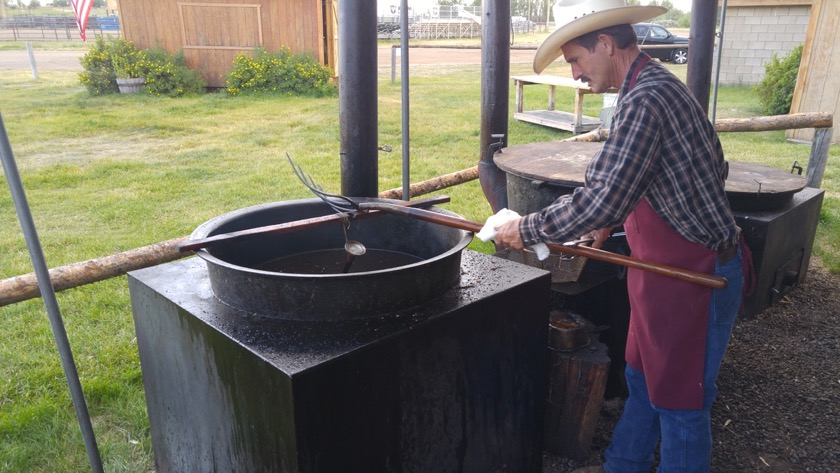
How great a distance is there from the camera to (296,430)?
1782 millimetres

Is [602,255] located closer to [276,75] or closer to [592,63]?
[592,63]

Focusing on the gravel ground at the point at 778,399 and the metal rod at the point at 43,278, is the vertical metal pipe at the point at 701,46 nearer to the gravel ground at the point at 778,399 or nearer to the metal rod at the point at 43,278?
the gravel ground at the point at 778,399

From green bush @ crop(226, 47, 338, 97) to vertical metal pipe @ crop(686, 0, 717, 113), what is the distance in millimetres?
10200

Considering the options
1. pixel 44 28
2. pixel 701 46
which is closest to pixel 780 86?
pixel 701 46

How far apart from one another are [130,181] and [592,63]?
23.1ft

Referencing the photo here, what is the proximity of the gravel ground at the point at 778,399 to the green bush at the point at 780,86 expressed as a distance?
27.3 ft

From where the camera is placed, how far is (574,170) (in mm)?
3514

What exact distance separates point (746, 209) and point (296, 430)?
338 centimetres

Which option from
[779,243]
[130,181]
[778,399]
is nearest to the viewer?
[778,399]

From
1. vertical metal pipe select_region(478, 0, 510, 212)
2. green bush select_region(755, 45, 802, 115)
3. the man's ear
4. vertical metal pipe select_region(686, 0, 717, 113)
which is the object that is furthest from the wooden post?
green bush select_region(755, 45, 802, 115)

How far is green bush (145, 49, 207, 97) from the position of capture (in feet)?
44.5

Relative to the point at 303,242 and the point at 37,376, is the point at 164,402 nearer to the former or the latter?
the point at 303,242

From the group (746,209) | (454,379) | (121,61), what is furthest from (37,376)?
(121,61)

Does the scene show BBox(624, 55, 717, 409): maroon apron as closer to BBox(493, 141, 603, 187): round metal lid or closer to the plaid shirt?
the plaid shirt
